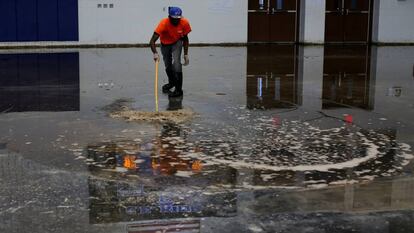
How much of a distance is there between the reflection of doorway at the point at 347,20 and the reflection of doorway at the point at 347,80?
3.72 m

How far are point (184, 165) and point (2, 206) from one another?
1.81 metres

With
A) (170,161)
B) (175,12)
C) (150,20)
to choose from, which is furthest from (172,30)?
(150,20)

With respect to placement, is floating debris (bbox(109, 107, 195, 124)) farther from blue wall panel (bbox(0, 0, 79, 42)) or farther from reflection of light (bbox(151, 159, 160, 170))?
blue wall panel (bbox(0, 0, 79, 42))

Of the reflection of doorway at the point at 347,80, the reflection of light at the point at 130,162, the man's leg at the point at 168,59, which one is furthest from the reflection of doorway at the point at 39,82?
the reflection of doorway at the point at 347,80

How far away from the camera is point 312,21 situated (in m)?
24.4

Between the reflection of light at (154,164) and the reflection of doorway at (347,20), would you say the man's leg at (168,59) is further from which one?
the reflection of doorway at (347,20)

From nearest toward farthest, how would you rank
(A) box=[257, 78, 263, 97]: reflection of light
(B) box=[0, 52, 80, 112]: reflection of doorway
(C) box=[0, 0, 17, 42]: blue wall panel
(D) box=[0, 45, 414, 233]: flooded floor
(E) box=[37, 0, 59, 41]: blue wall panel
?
1. (D) box=[0, 45, 414, 233]: flooded floor
2. (B) box=[0, 52, 80, 112]: reflection of doorway
3. (A) box=[257, 78, 263, 97]: reflection of light
4. (C) box=[0, 0, 17, 42]: blue wall panel
5. (E) box=[37, 0, 59, 41]: blue wall panel

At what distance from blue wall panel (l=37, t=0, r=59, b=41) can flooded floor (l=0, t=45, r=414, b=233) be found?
31.2 feet

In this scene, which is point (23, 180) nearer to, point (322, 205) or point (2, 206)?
point (2, 206)

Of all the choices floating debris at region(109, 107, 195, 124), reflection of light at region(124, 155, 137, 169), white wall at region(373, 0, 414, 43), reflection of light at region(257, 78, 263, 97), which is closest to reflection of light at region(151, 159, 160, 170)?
reflection of light at region(124, 155, 137, 169)

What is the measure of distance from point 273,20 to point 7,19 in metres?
10.1

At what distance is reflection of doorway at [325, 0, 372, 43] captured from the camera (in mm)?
24938

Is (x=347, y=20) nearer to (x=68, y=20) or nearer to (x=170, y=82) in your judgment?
(x=68, y=20)

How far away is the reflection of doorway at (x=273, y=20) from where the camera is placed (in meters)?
24.3
